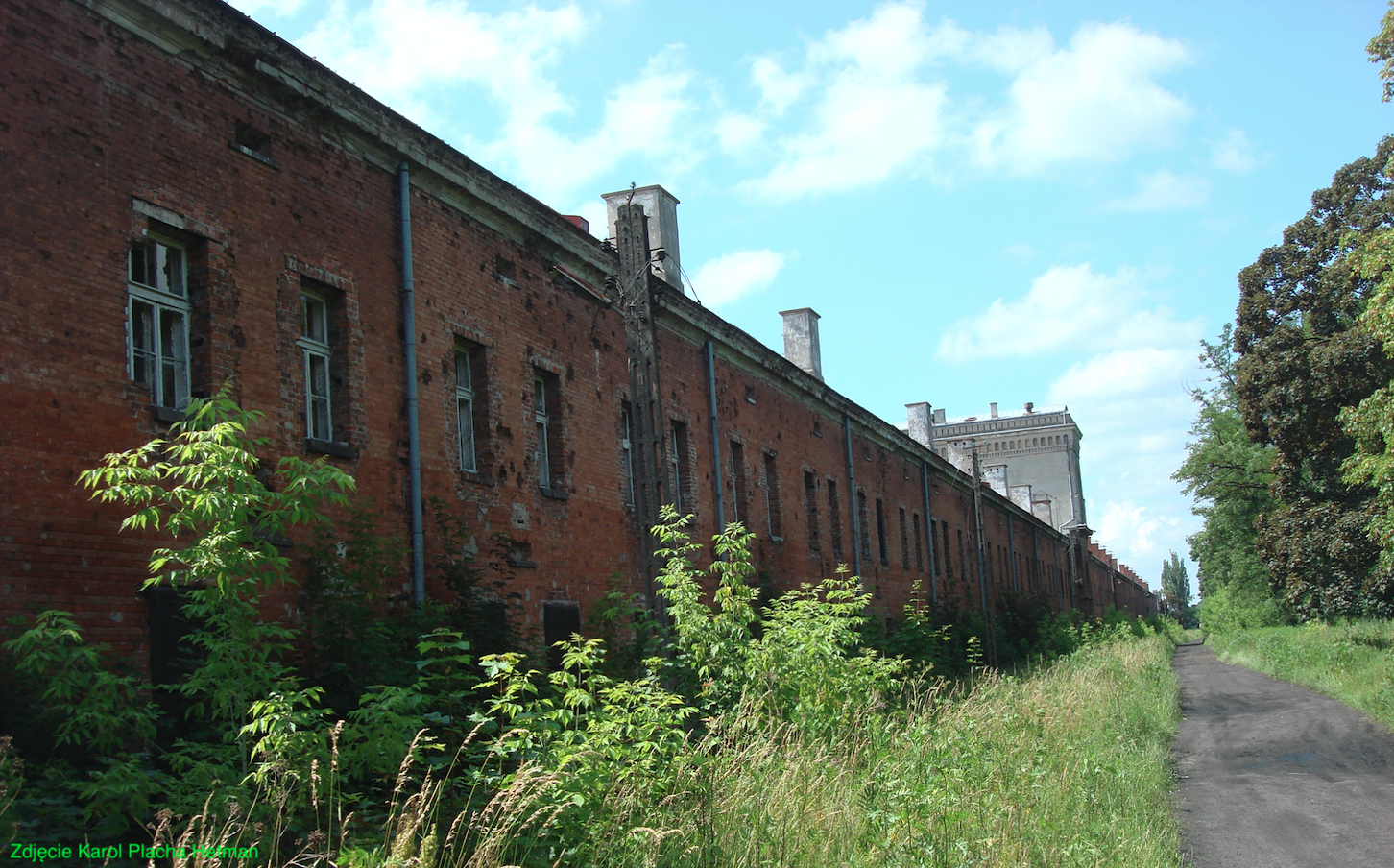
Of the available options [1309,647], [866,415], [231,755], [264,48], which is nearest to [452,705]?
[231,755]

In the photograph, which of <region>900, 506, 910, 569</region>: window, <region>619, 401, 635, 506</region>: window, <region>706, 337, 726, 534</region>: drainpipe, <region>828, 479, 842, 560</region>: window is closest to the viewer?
<region>619, 401, 635, 506</region>: window

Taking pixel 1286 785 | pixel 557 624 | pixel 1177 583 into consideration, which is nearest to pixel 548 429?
pixel 557 624

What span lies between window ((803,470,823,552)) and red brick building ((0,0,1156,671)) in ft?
15.5

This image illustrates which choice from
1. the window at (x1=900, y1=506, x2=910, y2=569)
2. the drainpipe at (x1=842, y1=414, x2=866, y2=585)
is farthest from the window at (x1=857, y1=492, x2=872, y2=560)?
the window at (x1=900, y1=506, x2=910, y2=569)

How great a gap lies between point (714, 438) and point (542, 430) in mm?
5583

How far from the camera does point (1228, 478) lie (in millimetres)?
40531

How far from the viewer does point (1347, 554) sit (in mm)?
26922

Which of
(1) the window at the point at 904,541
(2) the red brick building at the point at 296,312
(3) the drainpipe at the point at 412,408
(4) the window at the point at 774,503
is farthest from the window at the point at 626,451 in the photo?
(1) the window at the point at 904,541

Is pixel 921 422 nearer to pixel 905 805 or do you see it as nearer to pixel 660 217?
pixel 660 217

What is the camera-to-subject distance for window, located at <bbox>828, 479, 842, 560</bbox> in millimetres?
25609

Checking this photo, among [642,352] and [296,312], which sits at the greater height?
[296,312]

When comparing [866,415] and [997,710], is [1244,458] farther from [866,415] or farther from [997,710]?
[997,710]

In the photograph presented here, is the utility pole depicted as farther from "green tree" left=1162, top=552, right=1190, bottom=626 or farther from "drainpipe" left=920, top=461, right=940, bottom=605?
"green tree" left=1162, top=552, right=1190, bottom=626

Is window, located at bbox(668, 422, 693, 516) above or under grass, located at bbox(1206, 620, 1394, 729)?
above
